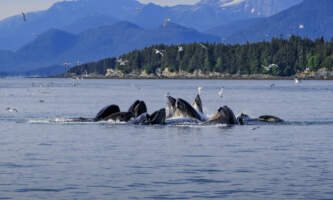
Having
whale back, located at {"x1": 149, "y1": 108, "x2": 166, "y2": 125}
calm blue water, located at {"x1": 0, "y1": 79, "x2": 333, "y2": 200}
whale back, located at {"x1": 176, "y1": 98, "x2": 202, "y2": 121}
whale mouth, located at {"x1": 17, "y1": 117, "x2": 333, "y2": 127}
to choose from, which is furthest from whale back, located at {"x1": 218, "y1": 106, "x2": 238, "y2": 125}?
whale back, located at {"x1": 149, "y1": 108, "x2": 166, "y2": 125}

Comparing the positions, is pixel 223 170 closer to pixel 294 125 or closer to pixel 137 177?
pixel 137 177

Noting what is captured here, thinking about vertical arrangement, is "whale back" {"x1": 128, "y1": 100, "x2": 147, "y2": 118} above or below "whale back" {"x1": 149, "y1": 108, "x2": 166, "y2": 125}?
above

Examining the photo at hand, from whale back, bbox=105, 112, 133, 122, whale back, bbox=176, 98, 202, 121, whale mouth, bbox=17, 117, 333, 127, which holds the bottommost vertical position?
whale mouth, bbox=17, 117, 333, 127

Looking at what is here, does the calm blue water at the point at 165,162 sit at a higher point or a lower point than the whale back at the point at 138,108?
lower

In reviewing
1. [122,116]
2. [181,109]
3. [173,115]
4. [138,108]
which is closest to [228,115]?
[181,109]

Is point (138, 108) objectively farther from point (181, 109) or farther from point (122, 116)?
point (181, 109)

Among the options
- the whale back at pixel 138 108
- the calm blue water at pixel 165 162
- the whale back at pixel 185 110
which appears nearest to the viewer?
the calm blue water at pixel 165 162

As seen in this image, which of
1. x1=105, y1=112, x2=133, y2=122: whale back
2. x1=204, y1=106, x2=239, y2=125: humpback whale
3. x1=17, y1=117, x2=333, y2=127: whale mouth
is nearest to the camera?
x1=204, y1=106, x2=239, y2=125: humpback whale

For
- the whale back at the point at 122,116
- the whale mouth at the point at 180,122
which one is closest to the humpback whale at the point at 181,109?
the whale mouth at the point at 180,122

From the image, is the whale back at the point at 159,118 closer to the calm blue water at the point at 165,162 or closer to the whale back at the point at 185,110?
the whale back at the point at 185,110

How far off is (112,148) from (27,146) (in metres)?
4.65

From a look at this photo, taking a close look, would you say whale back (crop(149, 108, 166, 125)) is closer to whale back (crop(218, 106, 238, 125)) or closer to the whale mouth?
the whale mouth

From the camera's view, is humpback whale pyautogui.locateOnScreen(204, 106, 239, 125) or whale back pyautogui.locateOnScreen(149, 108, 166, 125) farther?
whale back pyautogui.locateOnScreen(149, 108, 166, 125)

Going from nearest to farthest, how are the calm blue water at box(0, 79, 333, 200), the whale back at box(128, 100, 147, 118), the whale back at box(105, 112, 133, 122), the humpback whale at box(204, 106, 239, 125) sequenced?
the calm blue water at box(0, 79, 333, 200) → the humpback whale at box(204, 106, 239, 125) → the whale back at box(128, 100, 147, 118) → the whale back at box(105, 112, 133, 122)
